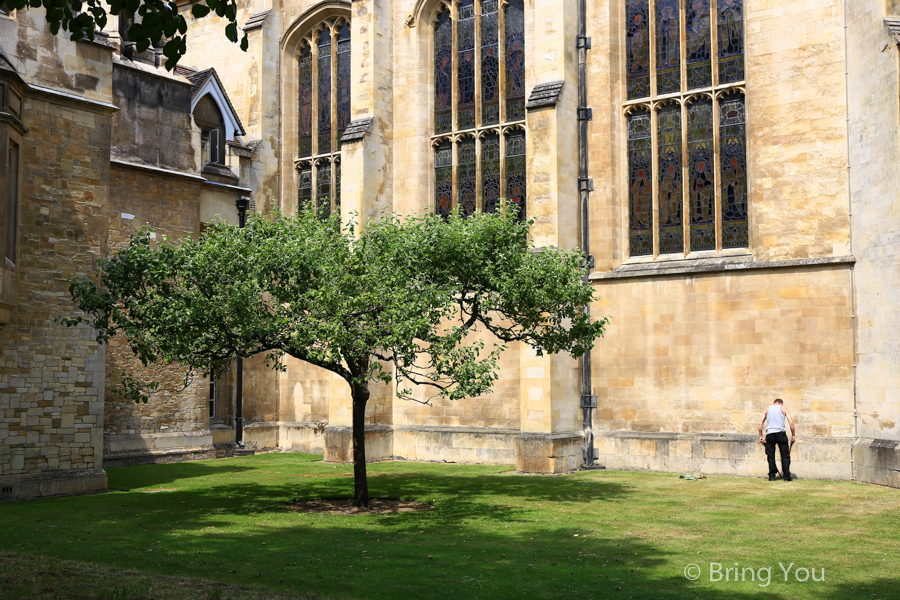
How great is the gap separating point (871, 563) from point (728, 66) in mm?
12429

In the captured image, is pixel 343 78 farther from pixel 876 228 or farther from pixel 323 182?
pixel 876 228

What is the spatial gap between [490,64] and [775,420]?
1159 centimetres

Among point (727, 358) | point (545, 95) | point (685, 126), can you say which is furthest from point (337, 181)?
point (727, 358)

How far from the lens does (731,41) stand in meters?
17.9

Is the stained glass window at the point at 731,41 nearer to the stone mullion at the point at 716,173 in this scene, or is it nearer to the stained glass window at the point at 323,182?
the stone mullion at the point at 716,173

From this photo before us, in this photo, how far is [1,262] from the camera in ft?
43.5

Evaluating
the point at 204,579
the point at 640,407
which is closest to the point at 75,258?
the point at 204,579

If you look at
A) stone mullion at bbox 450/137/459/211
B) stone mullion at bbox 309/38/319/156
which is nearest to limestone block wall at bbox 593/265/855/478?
stone mullion at bbox 450/137/459/211

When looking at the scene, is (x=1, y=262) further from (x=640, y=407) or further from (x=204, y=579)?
(x=640, y=407)

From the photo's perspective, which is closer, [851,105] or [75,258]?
[75,258]

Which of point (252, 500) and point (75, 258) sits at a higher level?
point (75, 258)

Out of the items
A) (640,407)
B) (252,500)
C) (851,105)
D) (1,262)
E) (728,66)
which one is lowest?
(252,500)

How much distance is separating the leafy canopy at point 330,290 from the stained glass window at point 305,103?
12.2 meters

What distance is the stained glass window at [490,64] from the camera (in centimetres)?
2123
